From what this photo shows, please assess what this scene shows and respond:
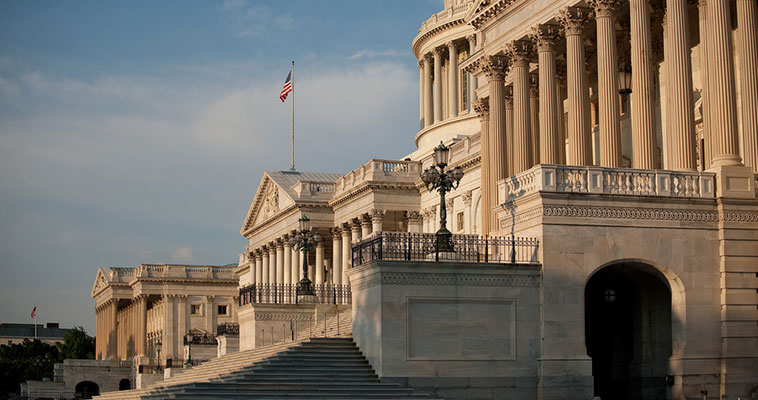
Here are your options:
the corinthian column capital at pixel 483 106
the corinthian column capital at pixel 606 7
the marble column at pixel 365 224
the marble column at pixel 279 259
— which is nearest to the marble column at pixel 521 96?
the corinthian column capital at pixel 483 106

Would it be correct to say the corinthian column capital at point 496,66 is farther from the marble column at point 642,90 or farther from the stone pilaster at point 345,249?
the stone pilaster at point 345,249

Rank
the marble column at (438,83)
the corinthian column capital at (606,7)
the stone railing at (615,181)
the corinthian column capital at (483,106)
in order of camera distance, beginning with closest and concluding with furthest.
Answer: the stone railing at (615,181)
the corinthian column capital at (606,7)
the corinthian column capital at (483,106)
the marble column at (438,83)

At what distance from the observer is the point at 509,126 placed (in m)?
55.6

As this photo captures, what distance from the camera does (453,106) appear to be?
106m

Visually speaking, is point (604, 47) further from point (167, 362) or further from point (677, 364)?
point (167, 362)

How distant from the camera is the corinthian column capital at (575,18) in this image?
47.9m

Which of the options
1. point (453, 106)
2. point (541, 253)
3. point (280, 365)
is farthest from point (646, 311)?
point (453, 106)

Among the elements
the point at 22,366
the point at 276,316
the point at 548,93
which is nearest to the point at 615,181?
the point at 548,93

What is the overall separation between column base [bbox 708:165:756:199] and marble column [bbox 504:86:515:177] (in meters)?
14.4

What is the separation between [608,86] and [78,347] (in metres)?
148

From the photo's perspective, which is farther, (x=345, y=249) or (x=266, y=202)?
(x=266, y=202)

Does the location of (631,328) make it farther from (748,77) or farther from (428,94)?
(428,94)

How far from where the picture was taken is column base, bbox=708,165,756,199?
39594 millimetres

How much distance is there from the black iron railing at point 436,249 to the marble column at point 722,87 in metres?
7.32
